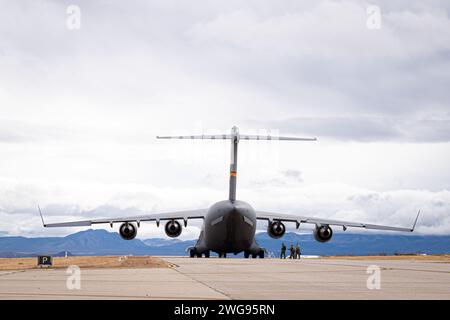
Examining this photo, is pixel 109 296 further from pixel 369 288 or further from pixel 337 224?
pixel 337 224

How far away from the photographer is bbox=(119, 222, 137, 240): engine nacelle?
50.4 m

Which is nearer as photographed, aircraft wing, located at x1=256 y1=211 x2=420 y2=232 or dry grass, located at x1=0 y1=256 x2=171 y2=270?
dry grass, located at x1=0 y1=256 x2=171 y2=270

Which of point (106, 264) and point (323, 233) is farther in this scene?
point (323, 233)

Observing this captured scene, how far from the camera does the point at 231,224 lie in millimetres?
49406

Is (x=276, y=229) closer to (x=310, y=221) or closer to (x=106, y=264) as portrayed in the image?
(x=310, y=221)

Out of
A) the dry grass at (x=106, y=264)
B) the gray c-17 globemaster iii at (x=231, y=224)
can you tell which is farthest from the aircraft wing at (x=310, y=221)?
the dry grass at (x=106, y=264)

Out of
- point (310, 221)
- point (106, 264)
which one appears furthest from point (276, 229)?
point (106, 264)

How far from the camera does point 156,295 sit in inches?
468

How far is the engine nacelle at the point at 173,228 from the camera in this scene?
2030 inches

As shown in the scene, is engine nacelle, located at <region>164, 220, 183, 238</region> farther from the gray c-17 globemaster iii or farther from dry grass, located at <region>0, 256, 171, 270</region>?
dry grass, located at <region>0, 256, 171, 270</region>

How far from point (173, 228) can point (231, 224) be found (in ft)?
16.7

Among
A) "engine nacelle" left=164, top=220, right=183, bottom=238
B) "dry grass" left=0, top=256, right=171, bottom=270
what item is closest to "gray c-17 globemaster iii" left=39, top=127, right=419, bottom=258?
"engine nacelle" left=164, top=220, right=183, bottom=238

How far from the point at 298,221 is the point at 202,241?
8.04 m
